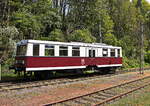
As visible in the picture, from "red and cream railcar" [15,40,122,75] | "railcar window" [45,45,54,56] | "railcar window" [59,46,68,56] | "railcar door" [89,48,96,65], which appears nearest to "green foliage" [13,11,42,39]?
"railcar door" [89,48,96,65]

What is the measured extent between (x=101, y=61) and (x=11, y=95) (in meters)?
12.0

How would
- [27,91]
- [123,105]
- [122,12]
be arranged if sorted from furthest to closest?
[122,12]
[27,91]
[123,105]

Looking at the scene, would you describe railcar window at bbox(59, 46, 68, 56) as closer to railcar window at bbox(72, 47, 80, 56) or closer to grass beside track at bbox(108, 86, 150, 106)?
railcar window at bbox(72, 47, 80, 56)

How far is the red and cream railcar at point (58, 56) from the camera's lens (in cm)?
1686

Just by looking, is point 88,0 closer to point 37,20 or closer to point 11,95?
point 37,20

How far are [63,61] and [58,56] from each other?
0.69 m

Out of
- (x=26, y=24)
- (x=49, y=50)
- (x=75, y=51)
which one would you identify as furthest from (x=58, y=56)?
(x=26, y=24)

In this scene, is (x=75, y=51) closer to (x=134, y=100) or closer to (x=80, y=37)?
(x=134, y=100)

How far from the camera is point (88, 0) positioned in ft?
125

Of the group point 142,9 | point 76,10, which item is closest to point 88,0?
point 76,10

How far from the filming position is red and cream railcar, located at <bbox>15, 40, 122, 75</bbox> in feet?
55.3

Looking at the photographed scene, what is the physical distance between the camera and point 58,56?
1852cm

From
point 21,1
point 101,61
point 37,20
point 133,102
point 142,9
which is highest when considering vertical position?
point 142,9

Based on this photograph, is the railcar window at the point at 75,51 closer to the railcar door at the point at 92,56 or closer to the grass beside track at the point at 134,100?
the railcar door at the point at 92,56
